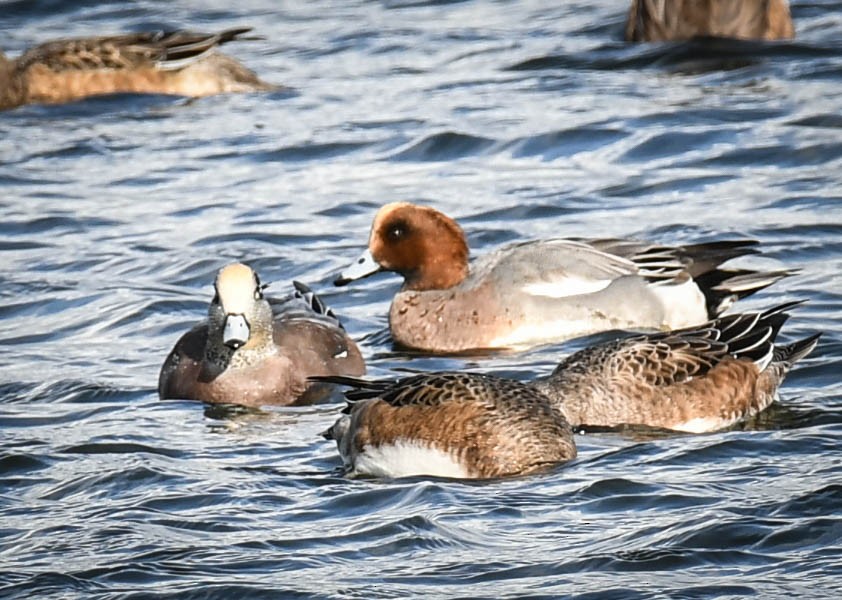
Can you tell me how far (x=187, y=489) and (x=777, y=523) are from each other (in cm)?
214

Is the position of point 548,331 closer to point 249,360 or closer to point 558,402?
point 249,360

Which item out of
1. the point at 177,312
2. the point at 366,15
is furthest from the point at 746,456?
the point at 366,15

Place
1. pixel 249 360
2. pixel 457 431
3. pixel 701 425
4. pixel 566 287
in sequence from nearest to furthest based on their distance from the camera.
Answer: pixel 457 431 → pixel 701 425 → pixel 249 360 → pixel 566 287

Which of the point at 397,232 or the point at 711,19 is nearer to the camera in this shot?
the point at 397,232

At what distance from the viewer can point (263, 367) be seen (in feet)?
29.2

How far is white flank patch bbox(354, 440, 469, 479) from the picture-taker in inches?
281

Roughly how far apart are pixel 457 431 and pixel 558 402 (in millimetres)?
789

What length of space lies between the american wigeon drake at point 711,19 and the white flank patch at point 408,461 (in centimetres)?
899

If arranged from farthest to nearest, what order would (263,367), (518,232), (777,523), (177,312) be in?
1. (518,232)
2. (177,312)
3. (263,367)
4. (777,523)

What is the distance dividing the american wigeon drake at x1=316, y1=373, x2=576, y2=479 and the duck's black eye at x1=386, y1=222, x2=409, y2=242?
2825 millimetres

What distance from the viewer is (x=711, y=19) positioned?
1562cm

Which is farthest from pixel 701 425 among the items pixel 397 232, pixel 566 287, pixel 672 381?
pixel 397 232

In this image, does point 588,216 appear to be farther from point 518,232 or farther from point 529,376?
point 529,376

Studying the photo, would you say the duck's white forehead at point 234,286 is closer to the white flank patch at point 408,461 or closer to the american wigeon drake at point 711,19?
the white flank patch at point 408,461
